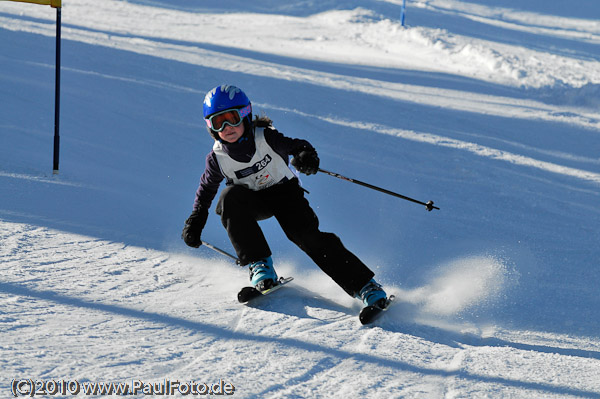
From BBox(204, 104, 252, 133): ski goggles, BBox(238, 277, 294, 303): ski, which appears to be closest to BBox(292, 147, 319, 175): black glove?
BBox(204, 104, 252, 133): ski goggles

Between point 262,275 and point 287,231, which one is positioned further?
point 287,231

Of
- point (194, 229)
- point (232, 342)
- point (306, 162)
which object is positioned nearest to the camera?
point (232, 342)

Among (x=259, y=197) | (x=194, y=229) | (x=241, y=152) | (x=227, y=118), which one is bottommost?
(x=194, y=229)

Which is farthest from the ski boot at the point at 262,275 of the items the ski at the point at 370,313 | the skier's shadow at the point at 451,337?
the skier's shadow at the point at 451,337

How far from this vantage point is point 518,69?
13.1 metres

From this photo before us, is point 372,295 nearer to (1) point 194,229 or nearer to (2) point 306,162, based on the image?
(2) point 306,162

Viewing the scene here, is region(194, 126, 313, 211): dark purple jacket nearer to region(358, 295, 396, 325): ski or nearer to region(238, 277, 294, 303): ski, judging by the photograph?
region(238, 277, 294, 303): ski

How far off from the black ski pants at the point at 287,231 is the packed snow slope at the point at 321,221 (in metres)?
0.26

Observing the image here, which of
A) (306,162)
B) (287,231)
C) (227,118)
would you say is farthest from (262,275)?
(227,118)

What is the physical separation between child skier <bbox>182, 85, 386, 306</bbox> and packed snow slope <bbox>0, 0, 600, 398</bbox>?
240mm

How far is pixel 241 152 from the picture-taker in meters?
4.02

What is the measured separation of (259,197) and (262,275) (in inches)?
23.2

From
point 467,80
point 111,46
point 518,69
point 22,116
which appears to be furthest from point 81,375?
point 518,69

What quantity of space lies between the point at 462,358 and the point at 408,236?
230cm
